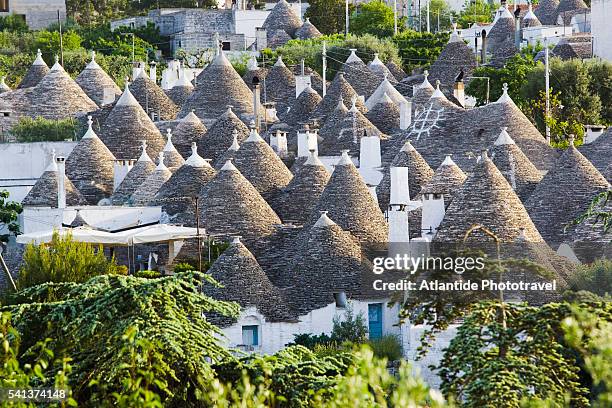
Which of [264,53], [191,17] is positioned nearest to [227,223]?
[264,53]

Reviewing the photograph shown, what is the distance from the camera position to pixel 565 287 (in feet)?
113

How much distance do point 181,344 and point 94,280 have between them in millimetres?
2889

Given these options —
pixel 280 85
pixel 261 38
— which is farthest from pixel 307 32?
A: pixel 280 85

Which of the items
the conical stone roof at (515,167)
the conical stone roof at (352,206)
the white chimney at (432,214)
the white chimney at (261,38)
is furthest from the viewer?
the white chimney at (261,38)

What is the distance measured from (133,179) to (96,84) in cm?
1843

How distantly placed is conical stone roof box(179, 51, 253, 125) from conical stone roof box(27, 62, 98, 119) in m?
3.53

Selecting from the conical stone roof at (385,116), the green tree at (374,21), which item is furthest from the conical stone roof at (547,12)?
the conical stone roof at (385,116)

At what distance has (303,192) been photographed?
152ft

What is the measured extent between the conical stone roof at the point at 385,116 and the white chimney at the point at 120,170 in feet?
24.5

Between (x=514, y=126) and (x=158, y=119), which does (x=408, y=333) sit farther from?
(x=158, y=119)

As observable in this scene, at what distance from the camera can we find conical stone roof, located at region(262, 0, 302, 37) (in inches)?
3359

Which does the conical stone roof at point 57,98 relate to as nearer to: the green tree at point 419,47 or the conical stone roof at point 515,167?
the green tree at point 419,47

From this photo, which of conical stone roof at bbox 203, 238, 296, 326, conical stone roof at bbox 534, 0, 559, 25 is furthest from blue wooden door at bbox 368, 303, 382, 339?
conical stone roof at bbox 534, 0, 559, 25

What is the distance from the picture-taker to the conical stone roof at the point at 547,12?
8200 cm
